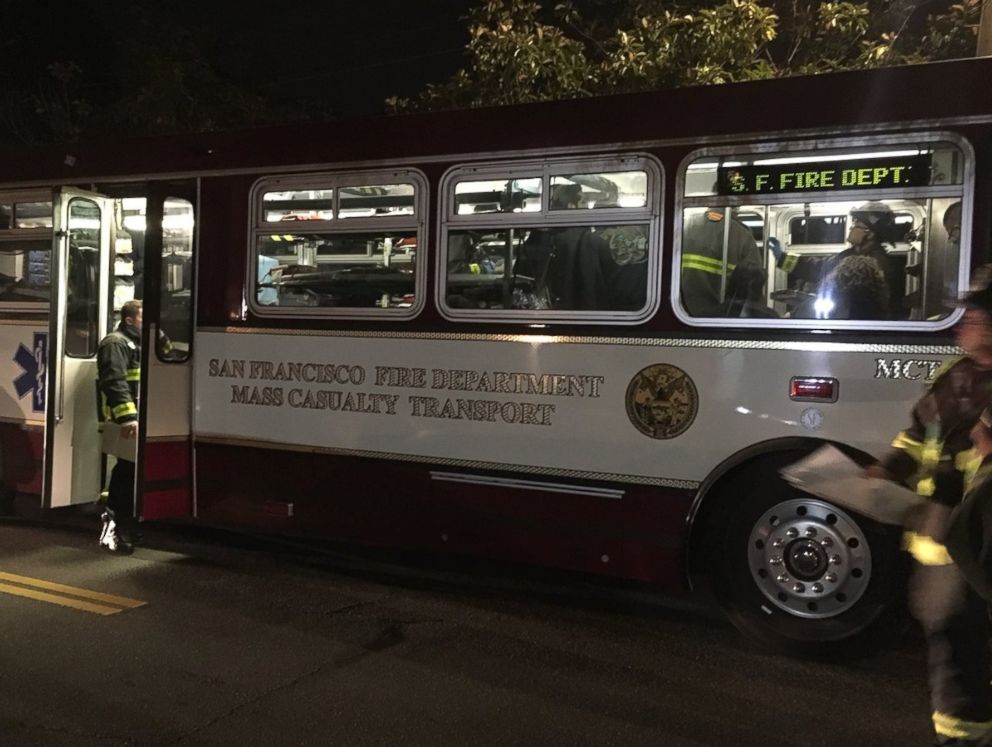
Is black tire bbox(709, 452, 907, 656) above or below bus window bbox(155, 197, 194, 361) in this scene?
below

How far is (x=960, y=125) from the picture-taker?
175 inches

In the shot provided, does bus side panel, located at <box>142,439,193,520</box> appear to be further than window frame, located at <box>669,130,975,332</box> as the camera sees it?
Yes

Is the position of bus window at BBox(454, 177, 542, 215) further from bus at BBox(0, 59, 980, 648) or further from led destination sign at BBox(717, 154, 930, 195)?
led destination sign at BBox(717, 154, 930, 195)

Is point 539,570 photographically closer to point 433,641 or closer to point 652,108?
point 433,641

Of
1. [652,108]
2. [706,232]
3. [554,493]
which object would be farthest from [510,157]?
[554,493]

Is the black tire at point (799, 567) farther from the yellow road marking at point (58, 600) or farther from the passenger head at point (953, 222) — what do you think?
the yellow road marking at point (58, 600)

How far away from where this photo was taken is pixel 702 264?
16.4ft

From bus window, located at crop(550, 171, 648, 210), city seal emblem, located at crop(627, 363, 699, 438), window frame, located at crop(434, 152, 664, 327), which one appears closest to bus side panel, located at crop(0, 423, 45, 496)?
window frame, located at crop(434, 152, 664, 327)

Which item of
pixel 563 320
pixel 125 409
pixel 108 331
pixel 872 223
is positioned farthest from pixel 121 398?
pixel 872 223

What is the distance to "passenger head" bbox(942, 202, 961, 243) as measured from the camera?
4.46 meters

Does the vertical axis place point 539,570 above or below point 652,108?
below

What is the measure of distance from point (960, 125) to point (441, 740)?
3.59 m

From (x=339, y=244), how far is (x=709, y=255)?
2295mm

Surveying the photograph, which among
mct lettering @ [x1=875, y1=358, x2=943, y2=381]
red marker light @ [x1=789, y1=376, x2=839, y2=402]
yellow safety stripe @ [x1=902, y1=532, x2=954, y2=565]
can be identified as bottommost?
yellow safety stripe @ [x1=902, y1=532, x2=954, y2=565]
